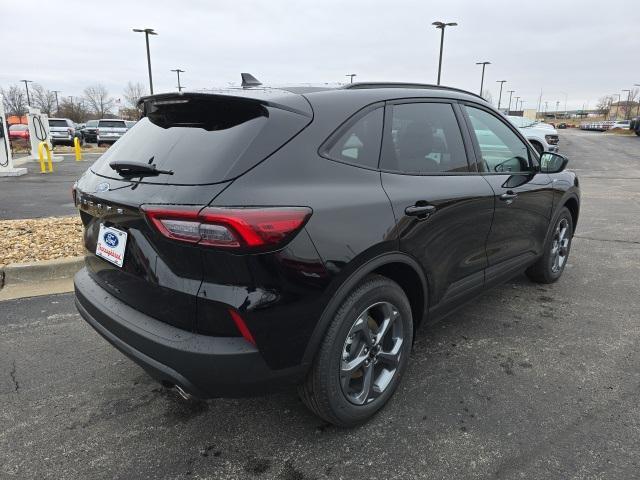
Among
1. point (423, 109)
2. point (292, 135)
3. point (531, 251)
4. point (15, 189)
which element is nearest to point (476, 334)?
point (531, 251)

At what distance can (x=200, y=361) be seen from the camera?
1.95 m

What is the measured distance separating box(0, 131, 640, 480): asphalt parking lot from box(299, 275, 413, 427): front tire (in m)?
0.18

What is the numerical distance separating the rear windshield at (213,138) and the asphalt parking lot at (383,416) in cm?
133

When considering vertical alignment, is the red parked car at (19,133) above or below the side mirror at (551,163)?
below

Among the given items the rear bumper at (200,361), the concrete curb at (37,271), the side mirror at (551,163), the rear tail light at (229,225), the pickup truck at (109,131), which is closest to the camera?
the rear tail light at (229,225)

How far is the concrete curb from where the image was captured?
178 inches

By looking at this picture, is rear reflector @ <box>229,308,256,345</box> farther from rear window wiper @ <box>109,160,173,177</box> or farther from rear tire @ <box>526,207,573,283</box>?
rear tire @ <box>526,207,573,283</box>

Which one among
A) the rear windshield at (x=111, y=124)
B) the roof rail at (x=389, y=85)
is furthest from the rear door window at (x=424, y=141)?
the rear windshield at (x=111, y=124)

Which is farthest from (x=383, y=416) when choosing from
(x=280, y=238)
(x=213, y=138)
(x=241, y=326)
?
(x=213, y=138)

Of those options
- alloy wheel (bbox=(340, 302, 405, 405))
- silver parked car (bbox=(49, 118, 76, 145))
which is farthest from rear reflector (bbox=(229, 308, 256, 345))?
silver parked car (bbox=(49, 118, 76, 145))

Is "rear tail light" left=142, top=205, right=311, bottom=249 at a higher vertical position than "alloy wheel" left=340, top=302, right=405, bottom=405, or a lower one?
higher

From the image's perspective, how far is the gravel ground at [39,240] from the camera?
16.2 feet

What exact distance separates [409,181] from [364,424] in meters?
1.33

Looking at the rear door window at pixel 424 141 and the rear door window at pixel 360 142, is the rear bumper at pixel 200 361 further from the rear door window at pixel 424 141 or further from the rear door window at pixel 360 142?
the rear door window at pixel 424 141
